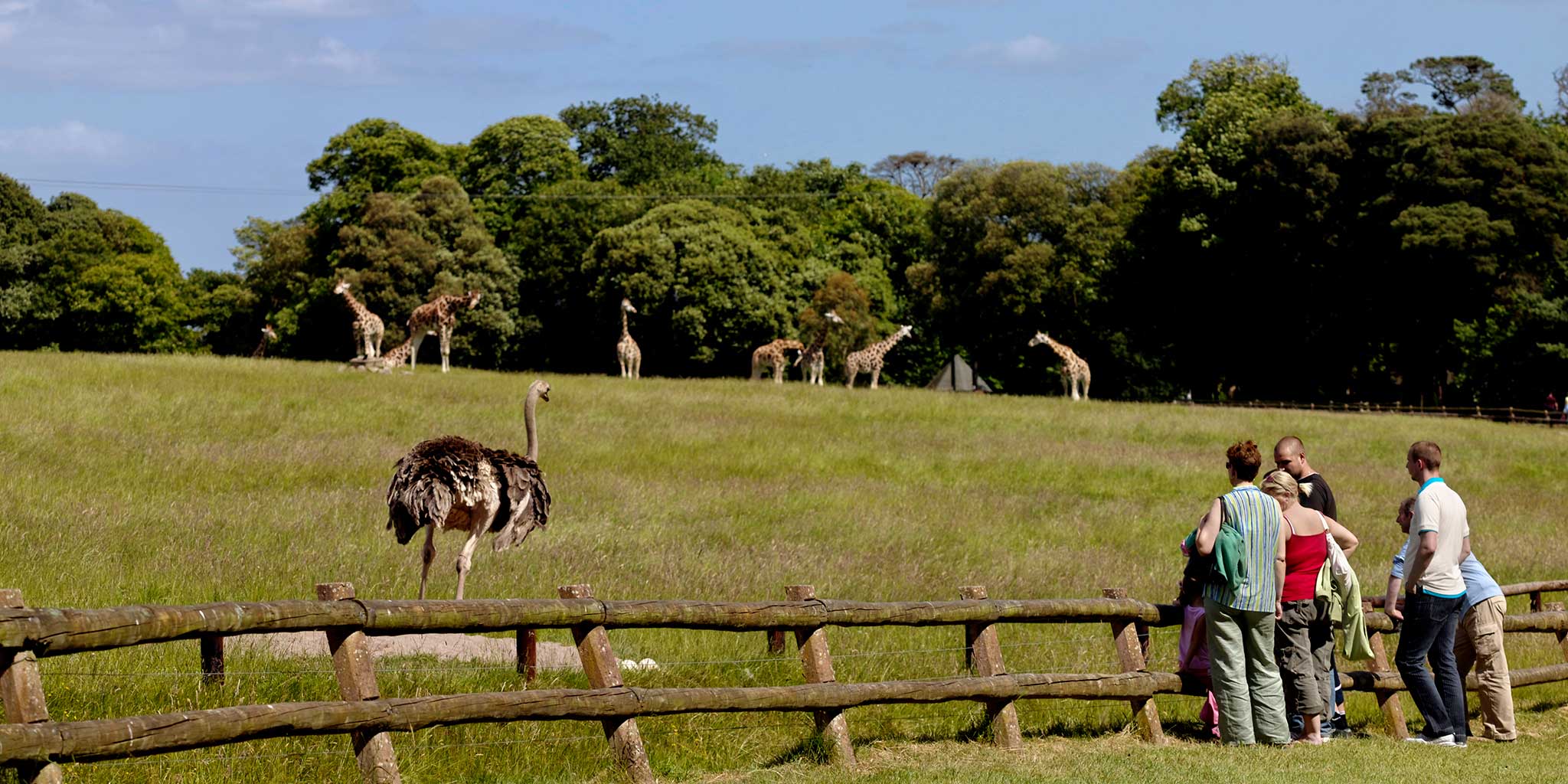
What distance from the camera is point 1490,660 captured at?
12.1 meters

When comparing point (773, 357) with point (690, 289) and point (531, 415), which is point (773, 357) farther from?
point (531, 415)

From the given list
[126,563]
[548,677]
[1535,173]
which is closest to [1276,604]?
[548,677]

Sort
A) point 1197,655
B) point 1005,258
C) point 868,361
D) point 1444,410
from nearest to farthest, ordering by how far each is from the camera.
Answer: point 1197,655 → point 868,361 → point 1444,410 → point 1005,258

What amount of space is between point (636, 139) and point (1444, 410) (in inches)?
1782

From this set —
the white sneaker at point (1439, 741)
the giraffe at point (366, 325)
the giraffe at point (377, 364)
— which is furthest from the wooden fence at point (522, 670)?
the giraffe at point (366, 325)

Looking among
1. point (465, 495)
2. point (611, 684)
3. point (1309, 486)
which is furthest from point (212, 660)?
point (1309, 486)

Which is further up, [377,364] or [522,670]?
[377,364]

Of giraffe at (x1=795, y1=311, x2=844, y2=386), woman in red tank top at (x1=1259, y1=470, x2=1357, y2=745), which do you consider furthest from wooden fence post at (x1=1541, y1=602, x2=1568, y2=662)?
giraffe at (x1=795, y1=311, x2=844, y2=386)

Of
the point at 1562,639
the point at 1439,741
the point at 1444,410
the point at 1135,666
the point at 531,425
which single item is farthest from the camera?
the point at 1444,410

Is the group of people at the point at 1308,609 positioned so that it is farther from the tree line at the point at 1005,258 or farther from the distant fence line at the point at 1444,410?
the tree line at the point at 1005,258

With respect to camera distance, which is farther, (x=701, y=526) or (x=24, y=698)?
(x=701, y=526)

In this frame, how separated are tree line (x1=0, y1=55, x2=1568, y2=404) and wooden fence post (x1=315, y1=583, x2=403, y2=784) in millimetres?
50619

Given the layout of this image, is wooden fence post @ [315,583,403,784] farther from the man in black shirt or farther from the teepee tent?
the teepee tent

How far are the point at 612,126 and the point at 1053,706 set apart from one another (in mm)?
74837
